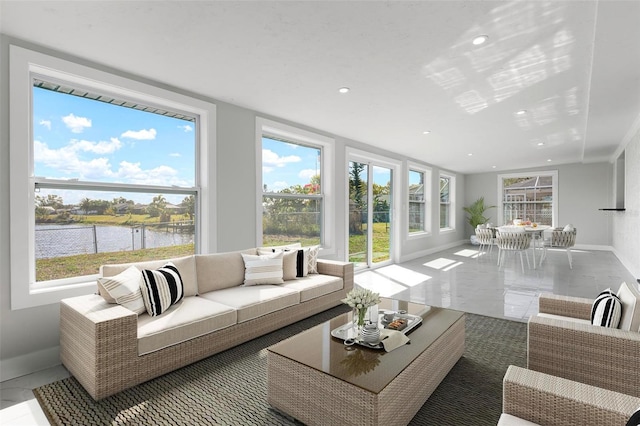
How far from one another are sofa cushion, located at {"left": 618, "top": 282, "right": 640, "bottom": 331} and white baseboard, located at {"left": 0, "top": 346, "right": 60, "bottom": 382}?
412 cm

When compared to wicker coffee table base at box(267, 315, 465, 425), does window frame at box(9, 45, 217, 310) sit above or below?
above

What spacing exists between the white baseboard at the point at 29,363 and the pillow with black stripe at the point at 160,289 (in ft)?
3.00

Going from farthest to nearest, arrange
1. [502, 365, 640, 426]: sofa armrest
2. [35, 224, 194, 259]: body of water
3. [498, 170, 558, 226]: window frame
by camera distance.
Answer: [498, 170, 558, 226]: window frame
[35, 224, 194, 259]: body of water
[502, 365, 640, 426]: sofa armrest

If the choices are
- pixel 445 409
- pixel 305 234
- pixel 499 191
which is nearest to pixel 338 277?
pixel 305 234

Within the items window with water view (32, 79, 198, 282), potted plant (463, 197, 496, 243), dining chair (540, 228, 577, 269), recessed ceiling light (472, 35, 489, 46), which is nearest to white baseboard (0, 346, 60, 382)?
window with water view (32, 79, 198, 282)

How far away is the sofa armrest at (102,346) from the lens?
2117mm

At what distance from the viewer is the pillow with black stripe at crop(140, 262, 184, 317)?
2621 millimetres

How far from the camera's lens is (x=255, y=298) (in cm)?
317

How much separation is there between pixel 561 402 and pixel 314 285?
271 centimetres

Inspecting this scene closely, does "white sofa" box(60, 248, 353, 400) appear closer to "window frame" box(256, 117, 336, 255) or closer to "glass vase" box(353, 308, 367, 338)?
"glass vase" box(353, 308, 367, 338)

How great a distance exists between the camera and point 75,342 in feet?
7.76

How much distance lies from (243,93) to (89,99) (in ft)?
4.90

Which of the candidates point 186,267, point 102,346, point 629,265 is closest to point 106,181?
point 186,267

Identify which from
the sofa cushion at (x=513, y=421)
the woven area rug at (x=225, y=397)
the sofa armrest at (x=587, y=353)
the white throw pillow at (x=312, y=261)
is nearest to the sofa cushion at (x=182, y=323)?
the woven area rug at (x=225, y=397)
